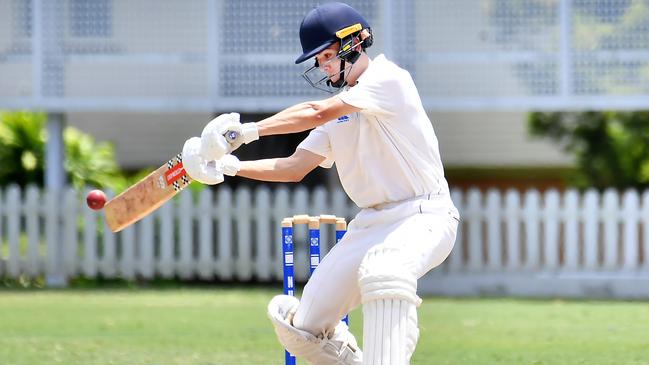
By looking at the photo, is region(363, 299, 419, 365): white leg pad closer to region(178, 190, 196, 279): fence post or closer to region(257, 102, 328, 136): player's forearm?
region(257, 102, 328, 136): player's forearm

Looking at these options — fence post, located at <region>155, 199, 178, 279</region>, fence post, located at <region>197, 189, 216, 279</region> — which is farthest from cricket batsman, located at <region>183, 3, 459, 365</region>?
fence post, located at <region>155, 199, 178, 279</region>

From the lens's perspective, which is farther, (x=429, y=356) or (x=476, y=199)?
(x=476, y=199)

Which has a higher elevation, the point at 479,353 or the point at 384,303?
the point at 384,303

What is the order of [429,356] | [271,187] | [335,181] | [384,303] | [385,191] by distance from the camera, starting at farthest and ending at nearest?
[335,181] → [271,187] → [429,356] → [385,191] → [384,303]

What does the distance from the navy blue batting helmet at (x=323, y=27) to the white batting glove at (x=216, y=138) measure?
0.44 m

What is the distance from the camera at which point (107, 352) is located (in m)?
8.30

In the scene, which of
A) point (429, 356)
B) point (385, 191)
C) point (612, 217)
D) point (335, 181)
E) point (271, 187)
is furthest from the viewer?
point (335, 181)

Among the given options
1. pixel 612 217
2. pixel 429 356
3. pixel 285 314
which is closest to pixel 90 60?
pixel 612 217

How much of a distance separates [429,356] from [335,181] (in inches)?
339

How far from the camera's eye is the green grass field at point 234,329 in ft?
26.5

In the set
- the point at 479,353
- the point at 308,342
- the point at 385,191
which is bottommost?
the point at 479,353

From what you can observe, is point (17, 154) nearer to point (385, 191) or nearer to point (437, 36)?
point (437, 36)

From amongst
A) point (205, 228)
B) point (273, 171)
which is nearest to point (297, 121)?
point (273, 171)

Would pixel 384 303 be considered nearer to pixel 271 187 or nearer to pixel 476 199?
pixel 476 199
